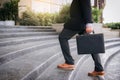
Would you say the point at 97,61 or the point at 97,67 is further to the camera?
the point at 97,67

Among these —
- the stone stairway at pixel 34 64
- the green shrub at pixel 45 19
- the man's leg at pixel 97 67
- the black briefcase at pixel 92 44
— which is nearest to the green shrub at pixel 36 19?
the green shrub at pixel 45 19

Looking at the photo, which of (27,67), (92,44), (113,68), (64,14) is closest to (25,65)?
(27,67)

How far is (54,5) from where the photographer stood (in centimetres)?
1916

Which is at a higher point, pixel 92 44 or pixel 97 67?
pixel 92 44

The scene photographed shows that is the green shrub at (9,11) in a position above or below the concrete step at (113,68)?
above

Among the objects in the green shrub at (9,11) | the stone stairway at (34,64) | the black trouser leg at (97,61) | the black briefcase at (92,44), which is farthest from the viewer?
the green shrub at (9,11)

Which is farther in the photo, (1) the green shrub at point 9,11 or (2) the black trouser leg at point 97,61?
(1) the green shrub at point 9,11

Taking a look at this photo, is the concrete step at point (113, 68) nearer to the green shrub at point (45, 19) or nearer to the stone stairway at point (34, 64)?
the stone stairway at point (34, 64)

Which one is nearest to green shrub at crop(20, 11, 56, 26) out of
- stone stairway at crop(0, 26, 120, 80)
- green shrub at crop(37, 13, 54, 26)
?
green shrub at crop(37, 13, 54, 26)

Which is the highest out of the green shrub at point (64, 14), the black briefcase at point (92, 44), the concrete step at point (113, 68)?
the green shrub at point (64, 14)

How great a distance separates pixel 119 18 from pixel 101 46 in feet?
56.3

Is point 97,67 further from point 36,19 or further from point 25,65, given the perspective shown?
point 36,19

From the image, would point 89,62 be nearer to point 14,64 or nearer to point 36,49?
point 36,49

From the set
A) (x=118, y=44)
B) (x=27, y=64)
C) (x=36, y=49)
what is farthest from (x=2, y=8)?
(x=27, y=64)
